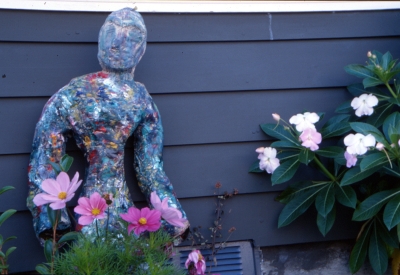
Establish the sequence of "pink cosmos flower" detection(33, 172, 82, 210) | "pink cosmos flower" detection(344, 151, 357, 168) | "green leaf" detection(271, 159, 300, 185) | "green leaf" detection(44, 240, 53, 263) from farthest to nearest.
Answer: "green leaf" detection(271, 159, 300, 185), "pink cosmos flower" detection(344, 151, 357, 168), "green leaf" detection(44, 240, 53, 263), "pink cosmos flower" detection(33, 172, 82, 210)

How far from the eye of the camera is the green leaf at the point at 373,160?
195 cm

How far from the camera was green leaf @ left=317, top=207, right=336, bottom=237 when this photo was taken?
2.17 metres

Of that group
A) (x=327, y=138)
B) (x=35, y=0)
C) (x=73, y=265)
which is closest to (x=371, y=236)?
(x=327, y=138)

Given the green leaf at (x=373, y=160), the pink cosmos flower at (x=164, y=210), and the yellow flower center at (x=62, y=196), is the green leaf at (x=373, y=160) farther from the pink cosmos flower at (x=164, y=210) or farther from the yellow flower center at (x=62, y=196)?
the yellow flower center at (x=62, y=196)

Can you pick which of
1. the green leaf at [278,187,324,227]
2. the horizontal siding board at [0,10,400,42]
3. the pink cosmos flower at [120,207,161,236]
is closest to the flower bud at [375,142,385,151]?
the green leaf at [278,187,324,227]

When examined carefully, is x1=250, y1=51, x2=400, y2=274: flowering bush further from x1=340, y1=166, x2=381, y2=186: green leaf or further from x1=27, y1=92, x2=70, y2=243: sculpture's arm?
x1=27, y1=92, x2=70, y2=243: sculpture's arm

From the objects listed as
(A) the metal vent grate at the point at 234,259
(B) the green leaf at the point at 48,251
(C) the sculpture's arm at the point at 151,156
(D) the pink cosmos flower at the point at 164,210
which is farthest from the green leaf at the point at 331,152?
(B) the green leaf at the point at 48,251

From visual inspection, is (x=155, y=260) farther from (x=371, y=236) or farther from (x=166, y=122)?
(x=371, y=236)

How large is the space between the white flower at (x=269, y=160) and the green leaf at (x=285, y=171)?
25mm

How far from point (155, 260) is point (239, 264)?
794 millimetres

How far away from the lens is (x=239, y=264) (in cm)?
228

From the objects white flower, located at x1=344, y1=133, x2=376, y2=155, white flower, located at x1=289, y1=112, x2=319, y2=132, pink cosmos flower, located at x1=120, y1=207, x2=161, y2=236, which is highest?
white flower, located at x1=289, y1=112, x2=319, y2=132

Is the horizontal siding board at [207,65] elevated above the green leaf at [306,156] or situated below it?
above

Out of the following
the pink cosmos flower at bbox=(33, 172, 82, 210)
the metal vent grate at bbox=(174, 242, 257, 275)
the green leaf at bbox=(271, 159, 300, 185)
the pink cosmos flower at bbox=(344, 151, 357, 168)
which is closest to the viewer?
the pink cosmos flower at bbox=(33, 172, 82, 210)
